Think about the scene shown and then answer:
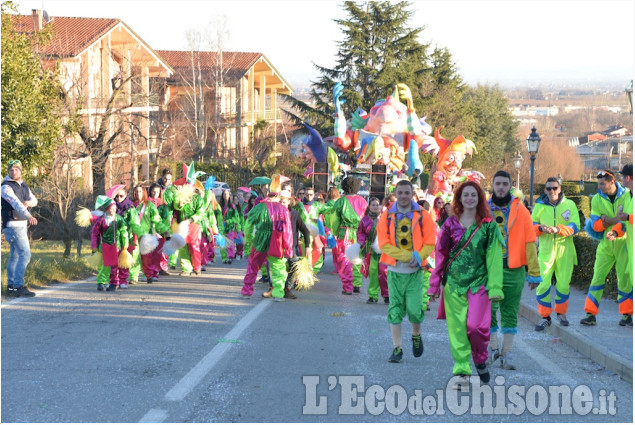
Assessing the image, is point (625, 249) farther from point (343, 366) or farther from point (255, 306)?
point (255, 306)

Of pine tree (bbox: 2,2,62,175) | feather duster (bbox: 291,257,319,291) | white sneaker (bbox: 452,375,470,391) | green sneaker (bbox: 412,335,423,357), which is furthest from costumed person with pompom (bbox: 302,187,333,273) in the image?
white sneaker (bbox: 452,375,470,391)

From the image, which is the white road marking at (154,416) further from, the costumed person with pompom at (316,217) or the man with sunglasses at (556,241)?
the costumed person with pompom at (316,217)

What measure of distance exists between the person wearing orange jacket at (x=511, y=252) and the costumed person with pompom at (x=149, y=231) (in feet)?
22.3

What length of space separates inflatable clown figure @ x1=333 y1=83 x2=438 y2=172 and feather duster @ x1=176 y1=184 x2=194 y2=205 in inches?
386

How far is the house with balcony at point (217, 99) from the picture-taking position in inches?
1813

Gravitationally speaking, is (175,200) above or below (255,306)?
above

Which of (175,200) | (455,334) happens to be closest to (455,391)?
(455,334)

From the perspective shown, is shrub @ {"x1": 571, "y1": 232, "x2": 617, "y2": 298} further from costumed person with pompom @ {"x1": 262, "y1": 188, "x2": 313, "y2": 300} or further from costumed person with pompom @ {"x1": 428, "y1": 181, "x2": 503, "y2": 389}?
costumed person with pompom @ {"x1": 428, "y1": 181, "x2": 503, "y2": 389}

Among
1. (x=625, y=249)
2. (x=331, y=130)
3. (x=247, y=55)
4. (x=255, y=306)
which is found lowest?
(x=255, y=306)

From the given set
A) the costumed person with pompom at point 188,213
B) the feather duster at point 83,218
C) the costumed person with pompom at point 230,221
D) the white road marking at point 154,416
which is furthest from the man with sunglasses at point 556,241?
the costumed person with pompom at point 230,221

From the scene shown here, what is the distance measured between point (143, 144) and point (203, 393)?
1258 inches

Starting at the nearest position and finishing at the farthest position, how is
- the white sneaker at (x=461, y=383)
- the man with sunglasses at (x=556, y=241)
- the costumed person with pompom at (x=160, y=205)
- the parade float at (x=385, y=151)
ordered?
1. the white sneaker at (x=461, y=383)
2. the man with sunglasses at (x=556, y=241)
3. the costumed person with pompom at (x=160, y=205)
4. the parade float at (x=385, y=151)

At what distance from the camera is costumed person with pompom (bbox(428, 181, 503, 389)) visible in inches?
282

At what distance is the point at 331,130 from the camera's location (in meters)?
48.6
